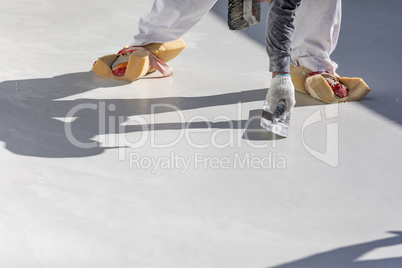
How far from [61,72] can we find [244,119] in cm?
85

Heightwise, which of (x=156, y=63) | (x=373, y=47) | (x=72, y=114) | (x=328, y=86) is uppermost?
(x=373, y=47)

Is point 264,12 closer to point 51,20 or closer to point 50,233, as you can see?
point 51,20

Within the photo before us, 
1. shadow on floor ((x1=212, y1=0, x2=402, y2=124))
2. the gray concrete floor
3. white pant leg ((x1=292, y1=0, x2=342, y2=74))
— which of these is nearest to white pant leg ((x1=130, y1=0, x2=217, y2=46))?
the gray concrete floor

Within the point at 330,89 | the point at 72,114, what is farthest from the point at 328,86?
the point at 72,114

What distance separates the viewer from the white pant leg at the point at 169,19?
259 centimetres

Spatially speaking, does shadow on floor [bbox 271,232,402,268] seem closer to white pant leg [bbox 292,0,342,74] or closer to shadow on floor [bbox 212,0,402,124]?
shadow on floor [bbox 212,0,402,124]

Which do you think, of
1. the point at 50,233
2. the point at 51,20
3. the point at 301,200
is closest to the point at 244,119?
the point at 301,200

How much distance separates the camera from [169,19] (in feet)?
8.67

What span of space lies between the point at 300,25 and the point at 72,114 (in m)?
0.96

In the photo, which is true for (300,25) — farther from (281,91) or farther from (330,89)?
(281,91)

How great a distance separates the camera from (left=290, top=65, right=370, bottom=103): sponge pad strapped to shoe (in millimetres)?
2590

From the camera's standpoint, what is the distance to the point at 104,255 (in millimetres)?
1589

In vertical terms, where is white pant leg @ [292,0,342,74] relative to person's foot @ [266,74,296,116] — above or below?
above

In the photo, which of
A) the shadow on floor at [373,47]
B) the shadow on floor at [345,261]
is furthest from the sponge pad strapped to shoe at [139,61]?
the shadow on floor at [345,261]
